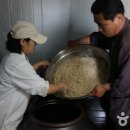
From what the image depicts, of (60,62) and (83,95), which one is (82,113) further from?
(60,62)

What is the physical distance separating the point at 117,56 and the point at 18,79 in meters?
0.47

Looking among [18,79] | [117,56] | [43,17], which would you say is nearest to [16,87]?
[18,79]

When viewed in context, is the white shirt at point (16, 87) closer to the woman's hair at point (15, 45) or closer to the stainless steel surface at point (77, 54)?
Result: the woman's hair at point (15, 45)

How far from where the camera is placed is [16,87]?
1.33 metres

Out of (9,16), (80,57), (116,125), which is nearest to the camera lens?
(116,125)

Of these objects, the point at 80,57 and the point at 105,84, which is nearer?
the point at 105,84

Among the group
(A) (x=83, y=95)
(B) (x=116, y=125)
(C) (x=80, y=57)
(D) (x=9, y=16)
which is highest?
(D) (x=9, y=16)

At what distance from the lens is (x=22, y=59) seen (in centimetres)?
128

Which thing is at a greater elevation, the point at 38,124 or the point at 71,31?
the point at 71,31

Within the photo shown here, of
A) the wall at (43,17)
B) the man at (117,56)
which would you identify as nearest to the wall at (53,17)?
the wall at (43,17)

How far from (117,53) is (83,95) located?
0.85ft

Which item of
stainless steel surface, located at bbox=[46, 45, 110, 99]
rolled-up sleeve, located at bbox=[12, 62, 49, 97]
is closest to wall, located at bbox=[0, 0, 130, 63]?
stainless steel surface, located at bbox=[46, 45, 110, 99]

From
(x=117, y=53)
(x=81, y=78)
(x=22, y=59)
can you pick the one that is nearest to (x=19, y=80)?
(x=22, y=59)

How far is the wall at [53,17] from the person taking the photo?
1813 millimetres
